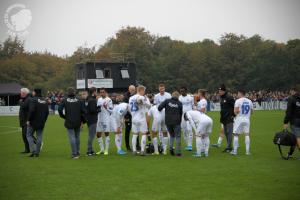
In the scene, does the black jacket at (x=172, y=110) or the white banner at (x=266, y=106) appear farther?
the white banner at (x=266, y=106)

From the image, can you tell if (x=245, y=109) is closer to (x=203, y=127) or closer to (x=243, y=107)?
(x=243, y=107)

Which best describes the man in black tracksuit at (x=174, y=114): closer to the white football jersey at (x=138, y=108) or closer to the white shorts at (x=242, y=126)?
the white football jersey at (x=138, y=108)

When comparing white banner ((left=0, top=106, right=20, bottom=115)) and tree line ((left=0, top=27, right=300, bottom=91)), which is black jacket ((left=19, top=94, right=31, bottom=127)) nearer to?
white banner ((left=0, top=106, right=20, bottom=115))

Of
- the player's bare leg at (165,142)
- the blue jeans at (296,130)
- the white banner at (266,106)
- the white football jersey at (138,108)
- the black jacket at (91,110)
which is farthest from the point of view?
the white banner at (266,106)

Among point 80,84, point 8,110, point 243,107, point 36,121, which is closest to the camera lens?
point 243,107

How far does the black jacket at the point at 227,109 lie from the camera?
17.6 metres

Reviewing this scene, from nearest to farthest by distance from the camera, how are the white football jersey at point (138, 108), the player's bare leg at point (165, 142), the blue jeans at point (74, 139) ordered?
the blue jeans at point (74, 139), the white football jersey at point (138, 108), the player's bare leg at point (165, 142)

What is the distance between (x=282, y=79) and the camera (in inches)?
2901

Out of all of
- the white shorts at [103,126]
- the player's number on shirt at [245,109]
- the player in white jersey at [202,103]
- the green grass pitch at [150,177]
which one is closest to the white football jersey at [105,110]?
the white shorts at [103,126]

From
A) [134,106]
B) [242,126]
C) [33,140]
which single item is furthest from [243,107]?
[33,140]

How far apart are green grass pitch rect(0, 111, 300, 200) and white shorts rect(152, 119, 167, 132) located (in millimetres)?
1143

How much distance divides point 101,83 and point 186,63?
88.1 ft

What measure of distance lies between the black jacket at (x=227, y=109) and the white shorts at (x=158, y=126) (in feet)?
8.19

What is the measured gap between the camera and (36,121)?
1642 cm
